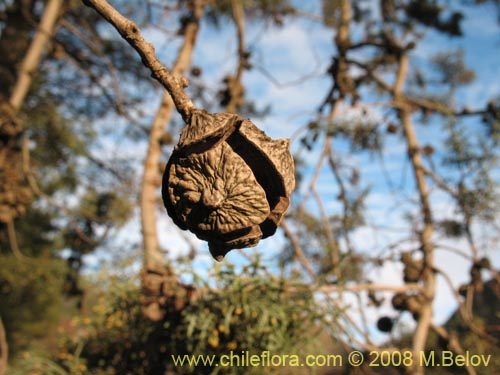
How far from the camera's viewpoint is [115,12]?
2.52 feet

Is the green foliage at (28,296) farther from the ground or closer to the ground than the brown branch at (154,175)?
farther from the ground

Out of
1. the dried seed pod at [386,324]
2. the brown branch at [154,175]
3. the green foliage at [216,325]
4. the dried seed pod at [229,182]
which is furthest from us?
the dried seed pod at [386,324]

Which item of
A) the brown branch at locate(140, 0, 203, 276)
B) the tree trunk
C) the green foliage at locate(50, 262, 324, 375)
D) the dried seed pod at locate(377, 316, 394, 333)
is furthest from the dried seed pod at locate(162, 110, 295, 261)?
the dried seed pod at locate(377, 316, 394, 333)

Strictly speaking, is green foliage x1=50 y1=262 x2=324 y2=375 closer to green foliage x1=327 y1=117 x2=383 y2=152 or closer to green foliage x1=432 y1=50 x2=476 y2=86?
green foliage x1=327 y1=117 x2=383 y2=152

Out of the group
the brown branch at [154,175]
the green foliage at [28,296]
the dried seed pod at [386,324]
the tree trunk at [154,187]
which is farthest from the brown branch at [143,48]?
the green foliage at [28,296]

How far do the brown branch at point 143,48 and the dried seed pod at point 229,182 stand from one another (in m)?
0.10

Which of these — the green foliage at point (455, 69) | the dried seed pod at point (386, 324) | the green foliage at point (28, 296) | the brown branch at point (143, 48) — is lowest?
the brown branch at point (143, 48)

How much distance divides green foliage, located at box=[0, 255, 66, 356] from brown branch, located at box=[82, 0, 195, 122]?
375 centimetres

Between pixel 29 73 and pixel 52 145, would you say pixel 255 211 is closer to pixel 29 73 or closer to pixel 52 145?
pixel 29 73

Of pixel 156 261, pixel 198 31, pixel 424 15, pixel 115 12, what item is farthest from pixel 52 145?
pixel 115 12

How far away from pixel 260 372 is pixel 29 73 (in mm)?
3304

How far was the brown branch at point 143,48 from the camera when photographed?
738 millimetres

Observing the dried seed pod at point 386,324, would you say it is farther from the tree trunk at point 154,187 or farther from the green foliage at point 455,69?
the green foliage at point 455,69

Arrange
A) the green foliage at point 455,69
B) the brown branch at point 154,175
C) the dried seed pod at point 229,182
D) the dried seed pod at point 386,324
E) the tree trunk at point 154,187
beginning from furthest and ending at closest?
1. the green foliage at point 455,69
2. the dried seed pod at point 386,324
3. the brown branch at point 154,175
4. the tree trunk at point 154,187
5. the dried seed pod at point 229,182
